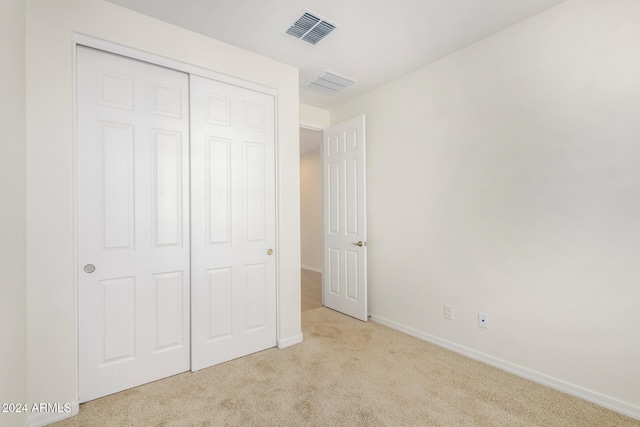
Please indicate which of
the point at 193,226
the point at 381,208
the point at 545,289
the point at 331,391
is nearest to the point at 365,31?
the point at 381,208

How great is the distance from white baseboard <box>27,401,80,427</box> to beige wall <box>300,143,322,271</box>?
15.7ft

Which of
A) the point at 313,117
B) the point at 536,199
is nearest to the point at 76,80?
the point at 313,117

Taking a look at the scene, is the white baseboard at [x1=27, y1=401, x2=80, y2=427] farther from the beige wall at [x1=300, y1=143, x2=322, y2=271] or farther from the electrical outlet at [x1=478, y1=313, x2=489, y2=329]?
A: the beige wall at [x1=300, y1=143, x2=322, y2=271]

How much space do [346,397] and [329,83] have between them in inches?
114

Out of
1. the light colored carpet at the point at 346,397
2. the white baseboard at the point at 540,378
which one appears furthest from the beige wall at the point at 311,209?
the light colored carpet at the point at 346,397

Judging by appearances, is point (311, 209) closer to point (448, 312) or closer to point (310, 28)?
point (448, 312)

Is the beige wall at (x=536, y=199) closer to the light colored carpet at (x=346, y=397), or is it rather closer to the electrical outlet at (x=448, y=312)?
the electrical outlet at (x=448, y=312)

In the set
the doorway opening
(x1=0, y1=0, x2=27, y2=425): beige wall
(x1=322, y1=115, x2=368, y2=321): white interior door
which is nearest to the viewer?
(x1=0, y1=0, x2=27, y2=425): beige wall

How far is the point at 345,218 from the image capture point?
11.7 feet

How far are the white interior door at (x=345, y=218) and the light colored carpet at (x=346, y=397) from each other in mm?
954

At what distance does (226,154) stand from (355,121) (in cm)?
159

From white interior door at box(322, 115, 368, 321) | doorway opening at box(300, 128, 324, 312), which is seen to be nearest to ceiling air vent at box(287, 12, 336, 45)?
white interior door at box(322, 115, 368, 321)

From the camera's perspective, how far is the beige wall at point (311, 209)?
21.2 ft

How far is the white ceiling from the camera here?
6.59 feet
